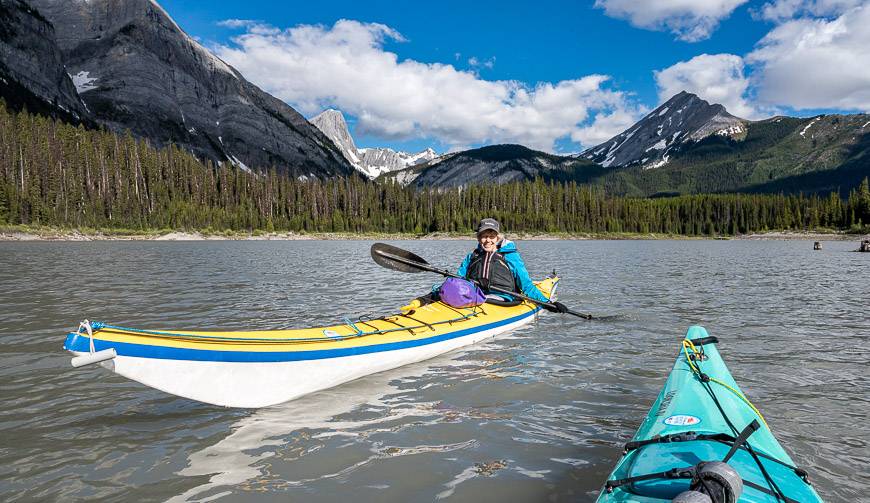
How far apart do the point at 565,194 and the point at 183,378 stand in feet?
467

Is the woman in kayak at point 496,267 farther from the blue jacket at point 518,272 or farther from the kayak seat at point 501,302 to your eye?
the kayak seat at point 501,302

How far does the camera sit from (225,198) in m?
119

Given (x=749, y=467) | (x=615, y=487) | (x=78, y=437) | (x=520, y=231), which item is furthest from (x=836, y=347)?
(x=520, y=231)

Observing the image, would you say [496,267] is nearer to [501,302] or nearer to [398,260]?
[501,302]

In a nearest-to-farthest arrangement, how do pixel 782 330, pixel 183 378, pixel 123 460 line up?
pixel 123 460 → pixel 183 378 → pixel 782 330

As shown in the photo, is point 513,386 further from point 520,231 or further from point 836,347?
point 520,231

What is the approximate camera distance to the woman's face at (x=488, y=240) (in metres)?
12.1

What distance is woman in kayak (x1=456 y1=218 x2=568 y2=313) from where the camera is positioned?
481 inches

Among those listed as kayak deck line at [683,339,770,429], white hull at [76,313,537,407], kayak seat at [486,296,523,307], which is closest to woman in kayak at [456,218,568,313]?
kayak seat at [486,296,523,307]

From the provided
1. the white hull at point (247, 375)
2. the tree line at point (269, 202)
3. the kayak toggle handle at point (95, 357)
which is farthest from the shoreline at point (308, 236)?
the kayak toggle handle at point (95, 357)

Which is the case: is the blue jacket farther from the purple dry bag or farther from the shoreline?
the shoreline

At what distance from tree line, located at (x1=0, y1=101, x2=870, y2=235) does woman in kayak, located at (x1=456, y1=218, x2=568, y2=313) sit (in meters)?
90.8

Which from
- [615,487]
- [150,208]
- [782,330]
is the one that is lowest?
[782,330]

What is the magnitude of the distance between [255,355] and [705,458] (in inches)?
202
